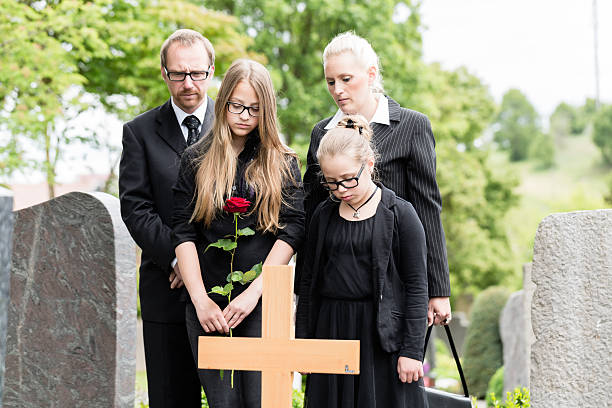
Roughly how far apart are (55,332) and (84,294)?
0.35 metres

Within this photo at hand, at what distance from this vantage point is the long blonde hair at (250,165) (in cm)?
317

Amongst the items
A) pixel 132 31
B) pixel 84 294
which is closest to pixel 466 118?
pixel 132 31

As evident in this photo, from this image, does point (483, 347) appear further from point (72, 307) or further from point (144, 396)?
point (72, 307)

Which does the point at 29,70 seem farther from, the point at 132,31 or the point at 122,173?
the point at 122,173

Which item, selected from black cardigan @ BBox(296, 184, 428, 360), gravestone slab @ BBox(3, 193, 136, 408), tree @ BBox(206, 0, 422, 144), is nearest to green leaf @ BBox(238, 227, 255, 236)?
black cardigan @ BBox(296, 184, 428, 360)

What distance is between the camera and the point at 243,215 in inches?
125

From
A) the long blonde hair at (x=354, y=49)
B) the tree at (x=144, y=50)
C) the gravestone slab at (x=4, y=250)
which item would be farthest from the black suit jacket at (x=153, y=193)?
the tree at (x=144, y=50)

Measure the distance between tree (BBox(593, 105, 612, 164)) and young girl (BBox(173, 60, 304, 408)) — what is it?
164 ft

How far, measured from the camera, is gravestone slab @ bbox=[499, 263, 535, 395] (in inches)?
353

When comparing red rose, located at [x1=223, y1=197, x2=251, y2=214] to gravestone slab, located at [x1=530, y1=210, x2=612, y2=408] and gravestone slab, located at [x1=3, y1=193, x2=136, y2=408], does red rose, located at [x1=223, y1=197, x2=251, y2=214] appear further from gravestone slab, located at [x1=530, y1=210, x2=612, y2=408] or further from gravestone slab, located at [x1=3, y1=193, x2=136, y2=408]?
gravestone slab, located at [x1=3, y1=193, x2=136, y2=408]

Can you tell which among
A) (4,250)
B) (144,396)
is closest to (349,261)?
(4,250)

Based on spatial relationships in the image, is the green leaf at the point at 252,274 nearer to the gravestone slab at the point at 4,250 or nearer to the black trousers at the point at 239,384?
the black trousers at the point at 239,384

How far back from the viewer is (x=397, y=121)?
3438 mm

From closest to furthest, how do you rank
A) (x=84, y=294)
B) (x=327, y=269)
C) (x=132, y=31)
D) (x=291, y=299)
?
(x=291, y=299), (x=327, y=269), (x=84, y=294), (x=132, y=31)
